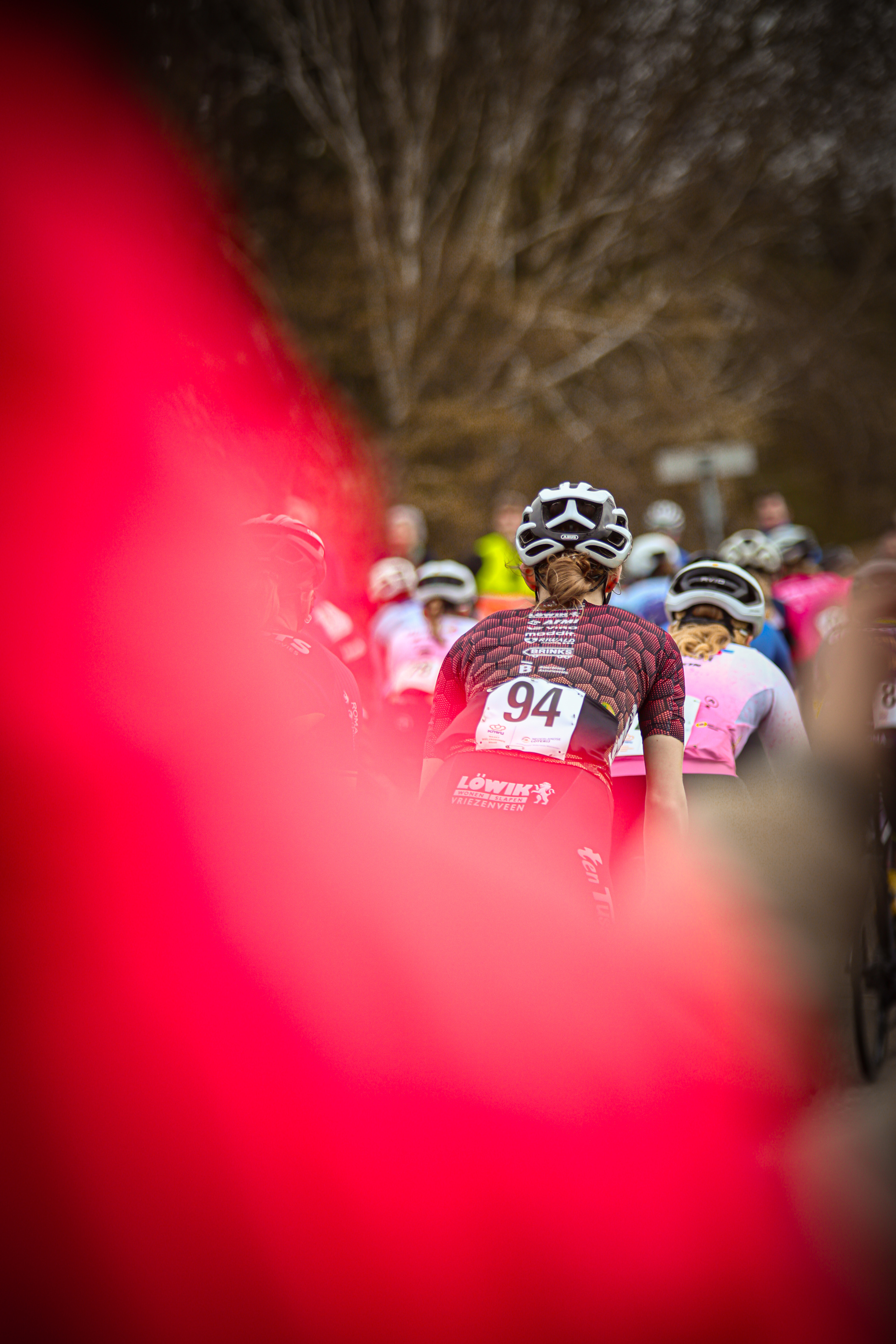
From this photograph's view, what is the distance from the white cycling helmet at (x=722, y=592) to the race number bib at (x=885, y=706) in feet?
2.99

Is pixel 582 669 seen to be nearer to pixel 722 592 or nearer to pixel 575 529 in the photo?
pixel 575 529

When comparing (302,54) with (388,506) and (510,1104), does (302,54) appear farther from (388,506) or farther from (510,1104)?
(510,1104)

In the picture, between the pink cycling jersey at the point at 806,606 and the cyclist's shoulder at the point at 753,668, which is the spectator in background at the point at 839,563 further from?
the cyclist's shoulder at the point at 753,668

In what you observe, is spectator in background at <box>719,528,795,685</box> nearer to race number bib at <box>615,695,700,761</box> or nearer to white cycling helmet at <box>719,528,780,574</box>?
white cycling helmet at <box>719,528,780,574</box>

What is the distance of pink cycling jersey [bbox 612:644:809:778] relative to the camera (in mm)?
4531

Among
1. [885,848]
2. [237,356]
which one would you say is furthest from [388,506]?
[885,848]

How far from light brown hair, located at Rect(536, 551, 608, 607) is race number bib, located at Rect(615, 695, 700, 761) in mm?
431

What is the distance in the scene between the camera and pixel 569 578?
11.5ft

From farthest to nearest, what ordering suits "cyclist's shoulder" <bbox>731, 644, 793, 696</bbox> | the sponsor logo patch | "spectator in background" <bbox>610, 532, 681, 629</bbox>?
1. "spectator in background" <bbox>610, 532, 681, 629</bbox>
2. "cyclist's shoulder" <bbox>731, 644, 793, 696</bbox>
3. the sponsor logo patch

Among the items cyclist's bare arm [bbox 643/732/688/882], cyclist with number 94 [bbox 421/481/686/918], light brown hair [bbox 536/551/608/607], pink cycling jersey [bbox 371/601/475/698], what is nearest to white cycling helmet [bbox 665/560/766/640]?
cyclist with number 94 [bbox 421/481/686/918]

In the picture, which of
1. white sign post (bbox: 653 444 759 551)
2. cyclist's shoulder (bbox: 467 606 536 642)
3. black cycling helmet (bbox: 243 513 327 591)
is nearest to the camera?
cyclist's shoulder (bbox: 467 606 536 642)

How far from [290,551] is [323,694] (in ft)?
1.80

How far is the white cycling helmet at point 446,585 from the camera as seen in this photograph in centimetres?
748

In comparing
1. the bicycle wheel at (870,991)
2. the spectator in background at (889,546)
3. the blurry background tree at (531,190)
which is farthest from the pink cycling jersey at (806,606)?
the blurry background tree at (531,190)
